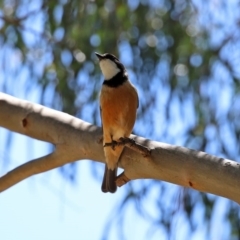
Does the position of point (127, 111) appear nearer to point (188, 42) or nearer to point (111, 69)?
point (111, 69)

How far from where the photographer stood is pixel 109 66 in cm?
256

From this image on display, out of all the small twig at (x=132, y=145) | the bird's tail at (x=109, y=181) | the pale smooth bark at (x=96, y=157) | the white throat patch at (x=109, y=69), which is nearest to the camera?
the pale smooth bark at (x=96, y=157)

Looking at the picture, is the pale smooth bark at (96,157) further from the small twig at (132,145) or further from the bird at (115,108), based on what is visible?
the bird at (115,108)

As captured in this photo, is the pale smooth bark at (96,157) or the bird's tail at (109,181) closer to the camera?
the pale smooth bark at (96,157)

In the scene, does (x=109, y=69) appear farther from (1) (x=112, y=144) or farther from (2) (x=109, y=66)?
(1) (x=112, y=144)

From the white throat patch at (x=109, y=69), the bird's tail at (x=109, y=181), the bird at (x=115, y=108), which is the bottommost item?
the bird's tail at (x=109, y=181)

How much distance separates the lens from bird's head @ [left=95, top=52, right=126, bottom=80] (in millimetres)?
2516

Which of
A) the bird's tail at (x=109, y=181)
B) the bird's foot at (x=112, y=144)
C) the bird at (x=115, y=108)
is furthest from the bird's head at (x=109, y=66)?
the bird's foot at (x=112, y=144)

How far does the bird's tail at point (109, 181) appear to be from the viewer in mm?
2187

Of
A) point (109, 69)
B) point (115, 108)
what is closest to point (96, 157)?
point (115, 108)

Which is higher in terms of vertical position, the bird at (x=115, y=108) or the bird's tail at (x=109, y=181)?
the bird at (x=115, y=108)

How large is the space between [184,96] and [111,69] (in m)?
0.67

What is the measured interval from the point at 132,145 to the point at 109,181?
420mm

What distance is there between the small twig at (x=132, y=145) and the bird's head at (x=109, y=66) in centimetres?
60
